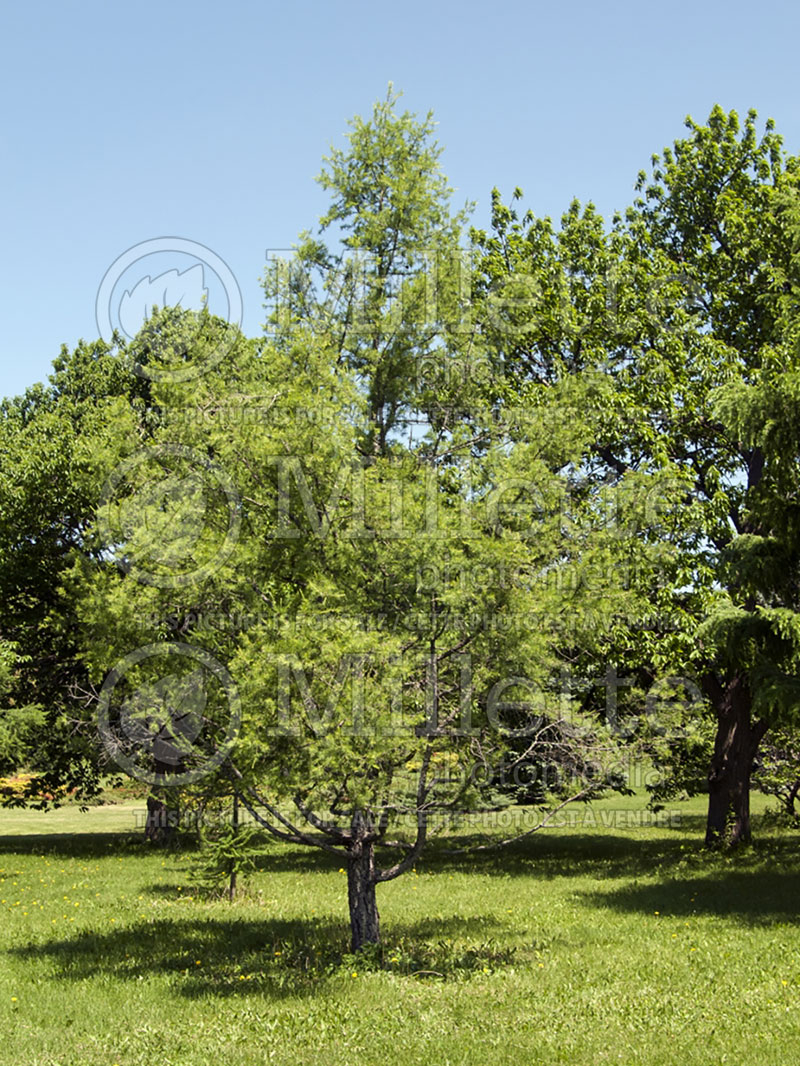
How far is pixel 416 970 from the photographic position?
36.5 feet

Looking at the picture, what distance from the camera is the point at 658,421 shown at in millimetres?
21625

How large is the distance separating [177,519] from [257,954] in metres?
5.58

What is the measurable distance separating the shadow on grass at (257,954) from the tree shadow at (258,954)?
1 cm

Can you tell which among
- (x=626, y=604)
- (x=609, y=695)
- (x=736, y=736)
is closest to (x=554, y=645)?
(x=626, y=604)

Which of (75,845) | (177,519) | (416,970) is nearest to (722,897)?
(416,970)

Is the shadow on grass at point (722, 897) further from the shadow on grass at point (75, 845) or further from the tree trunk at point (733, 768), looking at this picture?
the shadow on grass at point (75, 845)

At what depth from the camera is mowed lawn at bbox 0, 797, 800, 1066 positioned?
8516 mm

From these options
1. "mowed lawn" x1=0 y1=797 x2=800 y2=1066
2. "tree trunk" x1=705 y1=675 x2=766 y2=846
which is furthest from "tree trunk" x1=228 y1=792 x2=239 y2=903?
"tree trunk" x1=705 y1=675 x2=766 y2=846

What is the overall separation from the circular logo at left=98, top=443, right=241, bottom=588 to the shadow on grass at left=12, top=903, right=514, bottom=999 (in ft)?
14.8

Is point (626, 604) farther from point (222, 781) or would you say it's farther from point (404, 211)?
point (404, 211)

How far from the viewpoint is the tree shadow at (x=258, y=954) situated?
10.8 meters

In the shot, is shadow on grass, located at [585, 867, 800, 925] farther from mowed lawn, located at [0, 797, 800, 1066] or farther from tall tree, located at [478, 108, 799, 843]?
tall tree, located at [478, 108, 799, 843]

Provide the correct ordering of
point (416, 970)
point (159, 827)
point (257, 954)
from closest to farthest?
point (416, 970) < point (257, 954) < point (159, 827)

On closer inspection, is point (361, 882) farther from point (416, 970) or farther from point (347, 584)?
point (347, 584)
